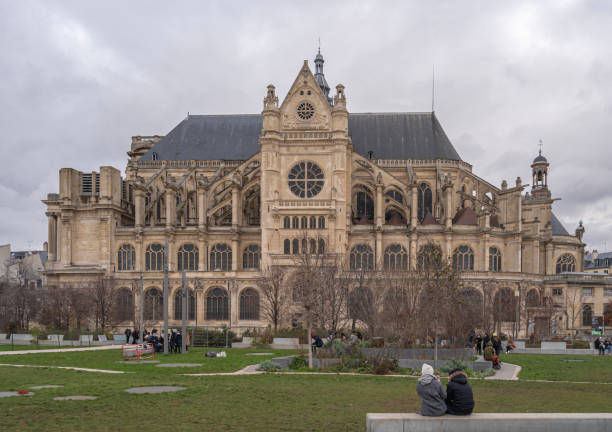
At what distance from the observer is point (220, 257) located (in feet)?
212

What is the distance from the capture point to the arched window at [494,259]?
6381 cm

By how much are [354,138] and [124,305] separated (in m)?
32.8

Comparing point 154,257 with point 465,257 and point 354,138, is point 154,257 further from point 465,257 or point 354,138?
point 465,257

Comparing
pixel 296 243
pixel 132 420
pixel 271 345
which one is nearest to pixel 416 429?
pixel 132 420

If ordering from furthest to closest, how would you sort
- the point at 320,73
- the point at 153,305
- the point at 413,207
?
the point at 320,73
the point at 413,207
the point at 153,305

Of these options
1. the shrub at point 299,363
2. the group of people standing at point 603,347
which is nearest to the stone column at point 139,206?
the shrub at point 299,363

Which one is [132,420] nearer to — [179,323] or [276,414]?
[276,414]

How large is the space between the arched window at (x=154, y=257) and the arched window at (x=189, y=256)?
2049 mm

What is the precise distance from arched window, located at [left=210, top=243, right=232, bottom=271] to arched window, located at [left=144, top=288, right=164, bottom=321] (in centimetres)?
606

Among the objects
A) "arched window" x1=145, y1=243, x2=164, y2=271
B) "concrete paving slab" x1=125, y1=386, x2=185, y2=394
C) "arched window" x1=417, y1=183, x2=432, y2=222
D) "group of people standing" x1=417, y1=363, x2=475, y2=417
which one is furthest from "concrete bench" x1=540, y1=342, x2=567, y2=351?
"arched window" x1=145, y1=243, x2=164, y2=271

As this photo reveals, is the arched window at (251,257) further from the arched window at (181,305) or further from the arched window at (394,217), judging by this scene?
the arched window at (394,217)

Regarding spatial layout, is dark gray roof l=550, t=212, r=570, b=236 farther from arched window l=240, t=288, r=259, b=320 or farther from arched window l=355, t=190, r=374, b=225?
arched window l=240, t=288, r=259, b=320

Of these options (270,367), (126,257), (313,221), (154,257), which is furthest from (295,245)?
(270,367)

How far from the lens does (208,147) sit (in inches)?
3083
